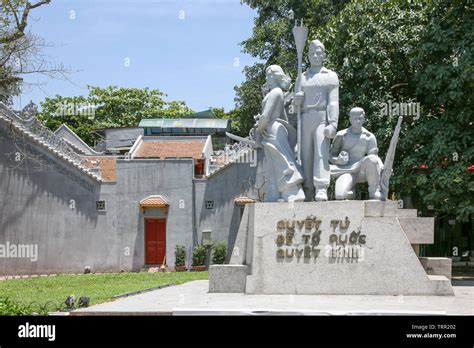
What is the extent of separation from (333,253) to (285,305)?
6.82ft

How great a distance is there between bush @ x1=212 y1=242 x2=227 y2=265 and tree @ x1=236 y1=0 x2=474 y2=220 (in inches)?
397

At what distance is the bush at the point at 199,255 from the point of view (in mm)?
29891

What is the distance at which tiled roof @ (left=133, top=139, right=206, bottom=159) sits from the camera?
33.6 metres

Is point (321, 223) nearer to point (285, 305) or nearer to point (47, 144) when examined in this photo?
point (285, 305)

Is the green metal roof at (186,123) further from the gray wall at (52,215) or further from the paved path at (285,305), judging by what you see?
the paved path at (285,305)

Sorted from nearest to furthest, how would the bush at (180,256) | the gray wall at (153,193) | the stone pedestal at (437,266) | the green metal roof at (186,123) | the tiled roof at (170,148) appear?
the stone pedestal at (437,266) → the bush at (180,256) → the gray wall at (153,193) → the tiled roof at (170,148) → the green metal roof at (186,123)

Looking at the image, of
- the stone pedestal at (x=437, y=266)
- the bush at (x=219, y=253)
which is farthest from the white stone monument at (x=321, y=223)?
the bush at (x=219, y=253)

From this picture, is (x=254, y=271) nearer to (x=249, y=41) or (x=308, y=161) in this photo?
(x=308, y=161)

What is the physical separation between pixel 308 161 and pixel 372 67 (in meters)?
9.23

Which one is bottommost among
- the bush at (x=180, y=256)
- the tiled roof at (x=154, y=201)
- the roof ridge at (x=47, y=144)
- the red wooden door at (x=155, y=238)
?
the bush at (x=180, y=256)

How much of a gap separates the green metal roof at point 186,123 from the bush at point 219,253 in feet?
48.4

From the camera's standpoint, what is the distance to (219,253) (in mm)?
30156

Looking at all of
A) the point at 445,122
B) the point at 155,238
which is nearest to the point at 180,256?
the point at 155,238

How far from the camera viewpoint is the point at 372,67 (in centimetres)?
2091
